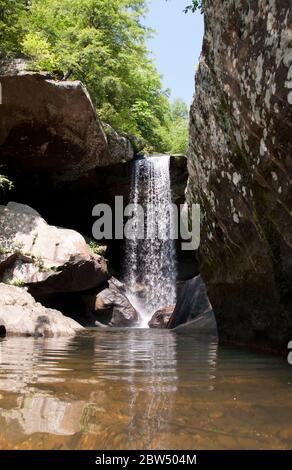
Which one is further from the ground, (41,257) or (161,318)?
(41,257)

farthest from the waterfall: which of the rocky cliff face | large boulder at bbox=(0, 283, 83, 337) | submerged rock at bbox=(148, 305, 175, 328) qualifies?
the rocky cliff face

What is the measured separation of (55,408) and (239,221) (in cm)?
340

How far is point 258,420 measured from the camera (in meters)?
2.00

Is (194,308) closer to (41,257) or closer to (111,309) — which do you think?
(41,257)

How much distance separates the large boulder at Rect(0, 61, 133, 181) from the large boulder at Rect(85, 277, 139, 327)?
4704mm

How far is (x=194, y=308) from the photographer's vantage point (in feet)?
33.3

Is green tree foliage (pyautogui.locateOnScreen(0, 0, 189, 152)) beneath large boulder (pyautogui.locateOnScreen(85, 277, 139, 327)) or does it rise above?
above

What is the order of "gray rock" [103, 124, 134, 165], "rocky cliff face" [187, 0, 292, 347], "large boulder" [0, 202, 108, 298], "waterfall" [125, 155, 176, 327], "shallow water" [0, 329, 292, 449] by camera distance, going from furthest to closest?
1. "waterfall" [125, 155, 176, 327]
2. "gray rock" [103, 124, 134, 165]
3. "large boulder" [0, 202, 108, 298]
4. "rocky cliff face" [187, 0, 292, 347]
5. "shallow water" [0, 329, 292, 449]

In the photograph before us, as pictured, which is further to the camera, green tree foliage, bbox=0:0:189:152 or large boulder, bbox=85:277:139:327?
green tree foliage, bbox=0:0:189:152

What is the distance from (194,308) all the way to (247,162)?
20.2ft

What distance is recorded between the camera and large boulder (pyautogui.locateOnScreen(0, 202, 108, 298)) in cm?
1247

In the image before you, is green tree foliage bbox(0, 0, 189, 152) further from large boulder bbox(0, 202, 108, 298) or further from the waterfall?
large boulder bbox(0, 202, 108, 298)

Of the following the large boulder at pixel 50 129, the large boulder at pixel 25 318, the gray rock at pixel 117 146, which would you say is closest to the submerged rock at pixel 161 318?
the large boulder at pixel 25 318

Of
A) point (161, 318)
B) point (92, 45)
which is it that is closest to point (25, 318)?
point (161, 318)
